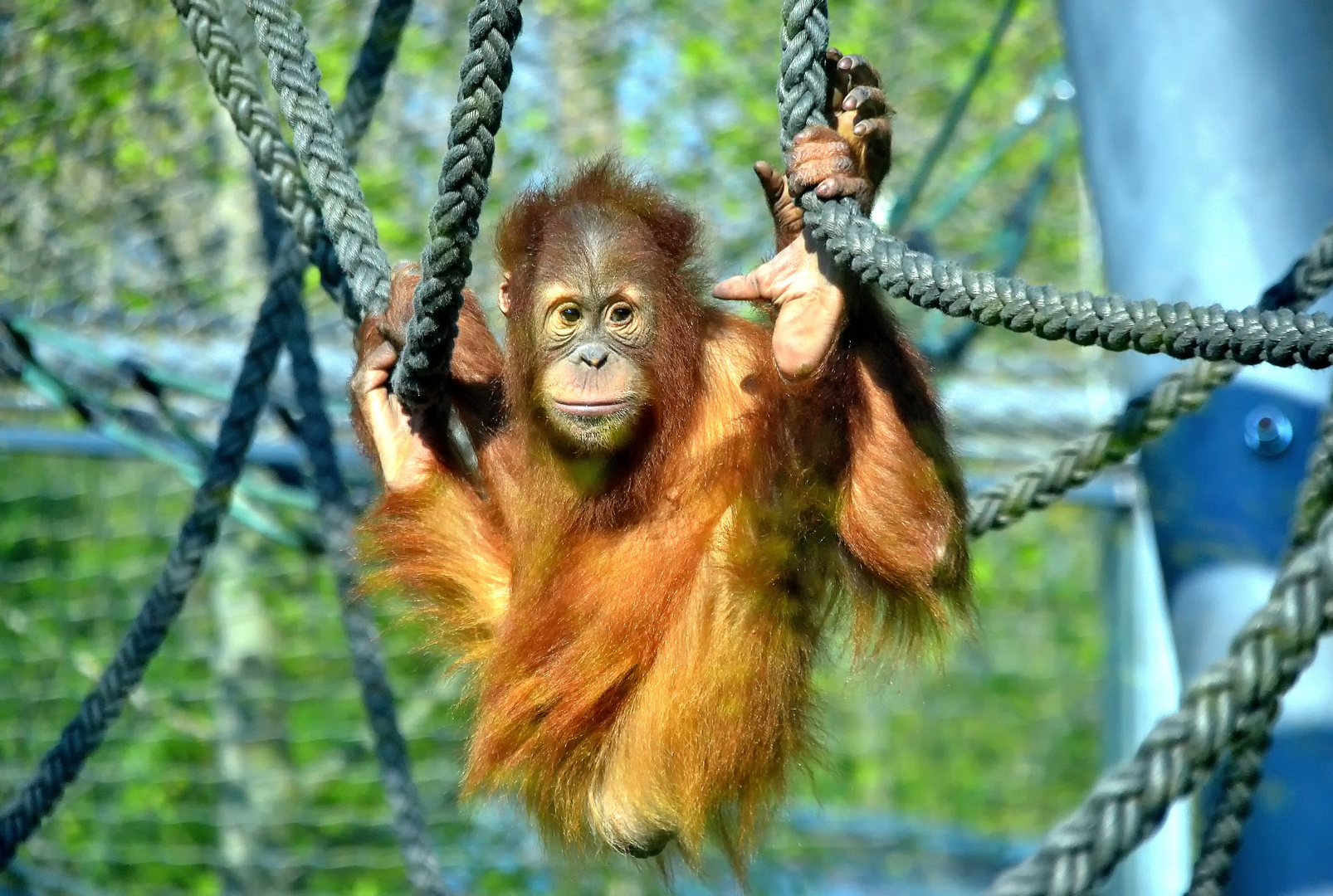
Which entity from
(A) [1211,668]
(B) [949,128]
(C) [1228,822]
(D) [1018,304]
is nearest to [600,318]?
(D) [1018,304]

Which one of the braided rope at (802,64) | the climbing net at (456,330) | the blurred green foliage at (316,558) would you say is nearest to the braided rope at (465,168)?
the climbing net at (456,330)

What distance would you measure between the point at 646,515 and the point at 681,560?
0.11m

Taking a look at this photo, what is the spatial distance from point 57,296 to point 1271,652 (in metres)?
4.52

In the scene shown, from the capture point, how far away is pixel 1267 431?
2.56m

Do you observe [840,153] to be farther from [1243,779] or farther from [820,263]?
[1243,779]

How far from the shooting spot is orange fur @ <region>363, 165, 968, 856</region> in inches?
85.7

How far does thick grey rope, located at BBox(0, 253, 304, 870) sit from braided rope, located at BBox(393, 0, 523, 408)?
112 cm

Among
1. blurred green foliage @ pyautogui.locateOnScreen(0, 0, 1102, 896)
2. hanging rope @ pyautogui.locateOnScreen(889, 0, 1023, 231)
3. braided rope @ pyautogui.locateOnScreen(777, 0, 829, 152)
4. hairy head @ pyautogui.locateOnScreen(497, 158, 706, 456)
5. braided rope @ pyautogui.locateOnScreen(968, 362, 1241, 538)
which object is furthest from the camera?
blurred green foliage @ pyautogui.locateOnScreen(0, 0, 1102, 896)

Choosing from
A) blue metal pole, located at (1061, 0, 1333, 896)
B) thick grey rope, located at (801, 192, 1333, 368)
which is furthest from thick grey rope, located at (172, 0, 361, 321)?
blue metal pole, located at (1061, 0, 1333, 896)

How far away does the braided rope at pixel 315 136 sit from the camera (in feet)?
7.25

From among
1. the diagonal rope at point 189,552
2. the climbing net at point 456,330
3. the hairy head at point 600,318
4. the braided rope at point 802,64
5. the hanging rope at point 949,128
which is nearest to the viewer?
the climbing net at point 456,330

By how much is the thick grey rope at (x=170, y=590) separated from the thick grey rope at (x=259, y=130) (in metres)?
0.44

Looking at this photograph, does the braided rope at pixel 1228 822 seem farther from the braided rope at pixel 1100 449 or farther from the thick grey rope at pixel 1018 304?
the thick grey rope at pixel 1018 304

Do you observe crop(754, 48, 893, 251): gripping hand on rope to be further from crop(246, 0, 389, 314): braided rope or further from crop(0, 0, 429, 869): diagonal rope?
crop(0, 0, 429, 869): diagonal rope
